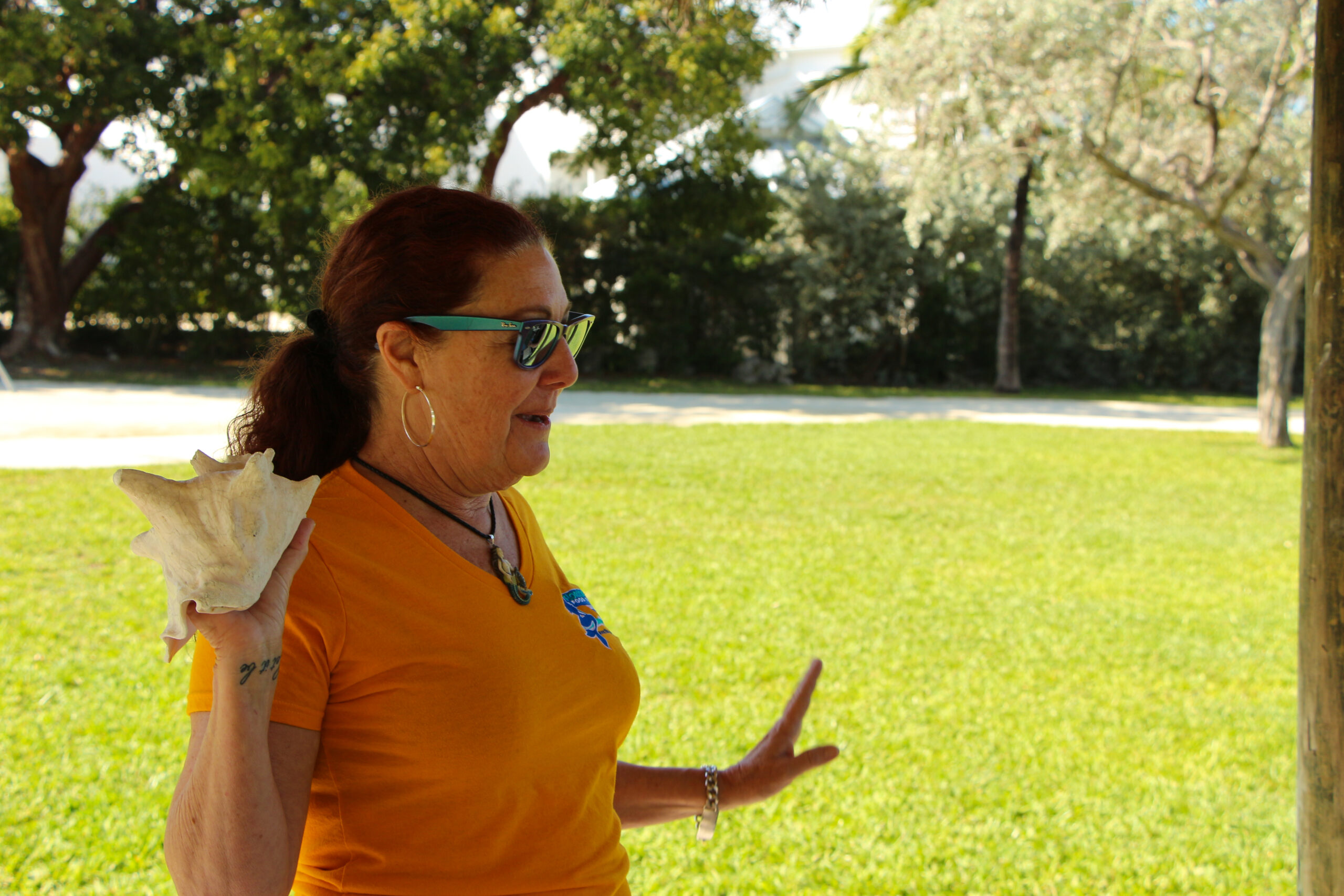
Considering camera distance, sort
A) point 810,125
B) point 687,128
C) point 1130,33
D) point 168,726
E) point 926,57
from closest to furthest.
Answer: point 168,726 → point 1130,33 → point 926,57 → point 687,128 → point 810,125

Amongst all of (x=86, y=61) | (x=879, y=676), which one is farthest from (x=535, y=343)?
(x=86, y=61)

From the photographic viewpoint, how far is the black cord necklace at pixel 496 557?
62.4 inches

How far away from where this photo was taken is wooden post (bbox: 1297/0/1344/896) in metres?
2.10

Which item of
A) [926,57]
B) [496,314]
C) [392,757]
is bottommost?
[392,757]

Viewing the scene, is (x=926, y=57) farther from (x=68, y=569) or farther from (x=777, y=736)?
(x=777, y=736)

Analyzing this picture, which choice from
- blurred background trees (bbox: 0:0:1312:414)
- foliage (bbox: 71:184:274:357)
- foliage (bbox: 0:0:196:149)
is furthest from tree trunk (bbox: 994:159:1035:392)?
foliage (bbox: 0:0:196:149)

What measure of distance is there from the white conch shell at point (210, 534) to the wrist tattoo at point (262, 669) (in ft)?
0.23

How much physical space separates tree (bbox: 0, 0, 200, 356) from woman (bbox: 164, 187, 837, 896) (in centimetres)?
1762

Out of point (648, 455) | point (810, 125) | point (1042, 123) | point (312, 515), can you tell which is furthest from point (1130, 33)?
point (810, 125)

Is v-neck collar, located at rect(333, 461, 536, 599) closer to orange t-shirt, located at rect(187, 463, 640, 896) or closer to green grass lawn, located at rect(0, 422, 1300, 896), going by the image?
orange t-shirt, located at rect(187, 463, 640, 896)

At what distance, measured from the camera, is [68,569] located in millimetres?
6414

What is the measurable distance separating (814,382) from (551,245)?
23594 mm

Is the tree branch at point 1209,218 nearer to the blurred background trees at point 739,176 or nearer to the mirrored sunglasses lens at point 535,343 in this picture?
the blurred background trees at point 739,176

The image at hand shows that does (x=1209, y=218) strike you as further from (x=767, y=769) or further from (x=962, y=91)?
(x=767, y=769)
